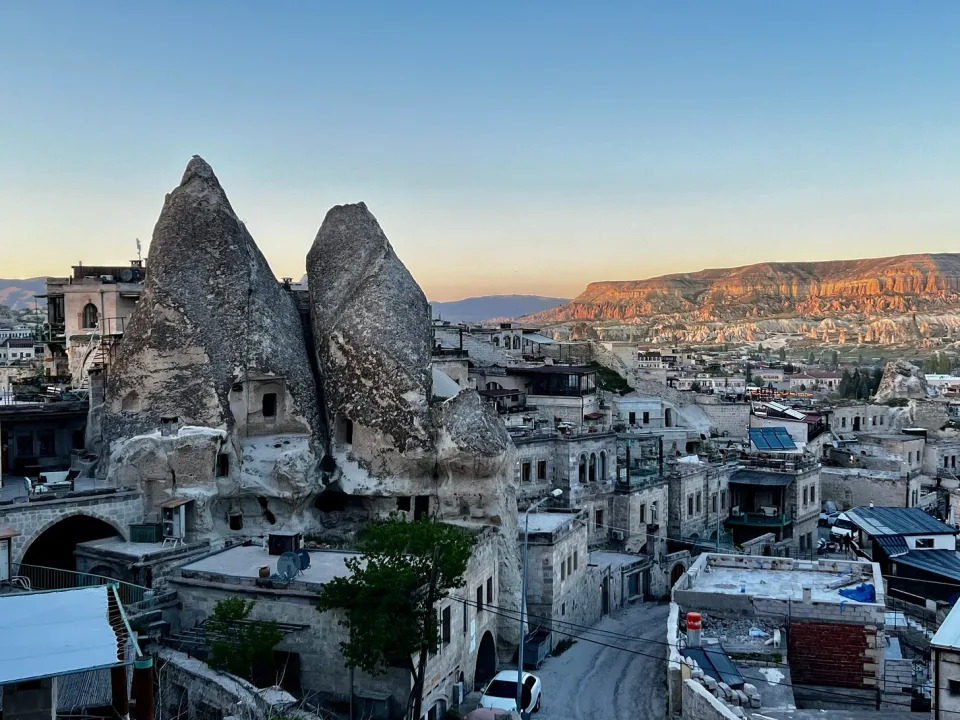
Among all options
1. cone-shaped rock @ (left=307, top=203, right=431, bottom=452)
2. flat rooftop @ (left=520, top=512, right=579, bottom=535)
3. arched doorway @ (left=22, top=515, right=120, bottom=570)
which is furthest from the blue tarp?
arched doorway @ (left=22, top=515, right=120, bottom=570)

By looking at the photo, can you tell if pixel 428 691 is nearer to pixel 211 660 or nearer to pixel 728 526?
pixel 211 660

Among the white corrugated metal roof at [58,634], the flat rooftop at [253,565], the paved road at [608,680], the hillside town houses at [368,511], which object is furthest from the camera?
the paved road at [608,680]

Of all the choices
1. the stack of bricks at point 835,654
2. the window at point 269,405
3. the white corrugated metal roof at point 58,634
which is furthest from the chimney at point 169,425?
the stack of bricks at point 835,654

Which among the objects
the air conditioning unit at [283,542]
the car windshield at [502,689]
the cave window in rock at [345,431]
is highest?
the cave window in rock at [345,431]

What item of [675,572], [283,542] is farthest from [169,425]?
[675,572]

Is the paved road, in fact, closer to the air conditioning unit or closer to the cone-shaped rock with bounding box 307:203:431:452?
the air conditioning unit

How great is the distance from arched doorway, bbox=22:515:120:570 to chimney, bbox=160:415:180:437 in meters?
3.89

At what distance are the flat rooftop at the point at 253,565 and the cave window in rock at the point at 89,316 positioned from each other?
25.0m

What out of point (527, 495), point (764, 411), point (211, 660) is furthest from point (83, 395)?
point (764, 411)

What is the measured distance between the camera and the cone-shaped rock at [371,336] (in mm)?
37219

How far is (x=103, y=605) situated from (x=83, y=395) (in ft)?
98.9

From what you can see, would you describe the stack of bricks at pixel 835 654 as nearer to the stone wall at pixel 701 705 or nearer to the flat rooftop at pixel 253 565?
the stone wall at pixel 701 705

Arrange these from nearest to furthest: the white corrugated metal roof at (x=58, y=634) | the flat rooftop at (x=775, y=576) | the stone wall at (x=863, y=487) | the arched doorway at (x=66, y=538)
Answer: the white corrugated metal roof at (x=58, y=634), the flat rooftop at (x=775, y=576), the arched doorway at (x=66, y=538), the stone wall at (x=863, y=487)

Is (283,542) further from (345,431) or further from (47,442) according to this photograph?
(47,442)
